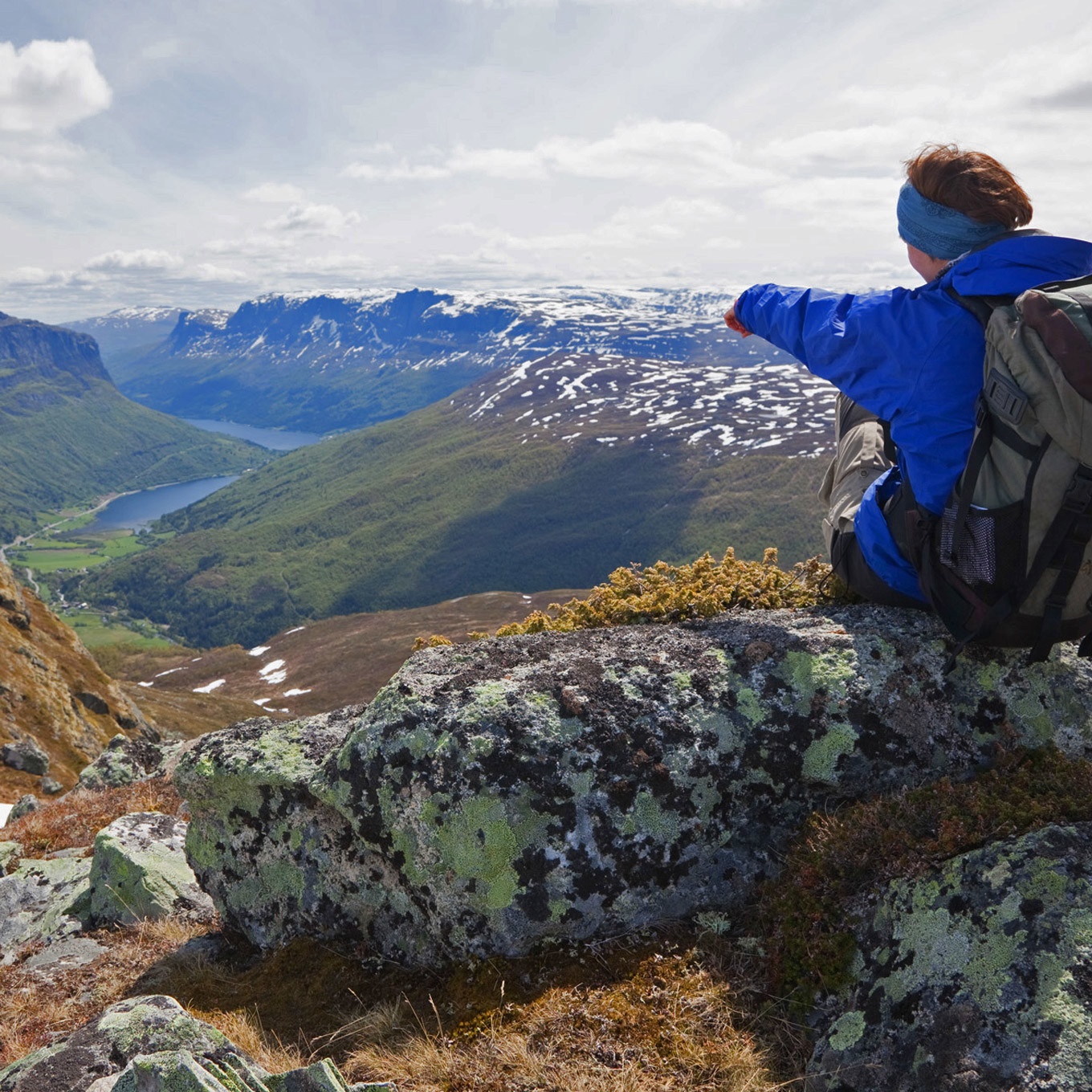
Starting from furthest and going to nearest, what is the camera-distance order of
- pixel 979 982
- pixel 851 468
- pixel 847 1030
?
pixel 851 468 → pixel 847 1030 → pixel 979 982

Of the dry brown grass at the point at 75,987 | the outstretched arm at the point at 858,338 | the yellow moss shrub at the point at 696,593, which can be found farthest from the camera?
the yellow moss shrub at the point at 696,593

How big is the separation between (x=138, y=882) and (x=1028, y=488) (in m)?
10.6

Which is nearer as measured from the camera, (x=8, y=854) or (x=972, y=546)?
(x=972, y=546)

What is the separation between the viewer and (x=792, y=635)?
648cm

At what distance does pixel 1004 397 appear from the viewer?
4.65 meters

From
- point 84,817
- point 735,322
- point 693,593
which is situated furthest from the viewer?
point 84,817

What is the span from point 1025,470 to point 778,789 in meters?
3.13

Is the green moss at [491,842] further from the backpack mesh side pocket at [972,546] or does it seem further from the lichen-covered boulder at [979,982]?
the backpack mesh side pocket at [972,546]

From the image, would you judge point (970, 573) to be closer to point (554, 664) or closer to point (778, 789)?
point (778, 789)

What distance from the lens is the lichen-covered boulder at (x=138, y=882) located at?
8.73 m

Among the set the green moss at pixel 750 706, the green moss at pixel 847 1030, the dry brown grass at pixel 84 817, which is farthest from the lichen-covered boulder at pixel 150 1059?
the dry brown grass at pixel 84 817

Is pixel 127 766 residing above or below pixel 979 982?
below

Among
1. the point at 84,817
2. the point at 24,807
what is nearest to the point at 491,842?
the point at 84,817

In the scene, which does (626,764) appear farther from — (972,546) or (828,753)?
(972,546)
